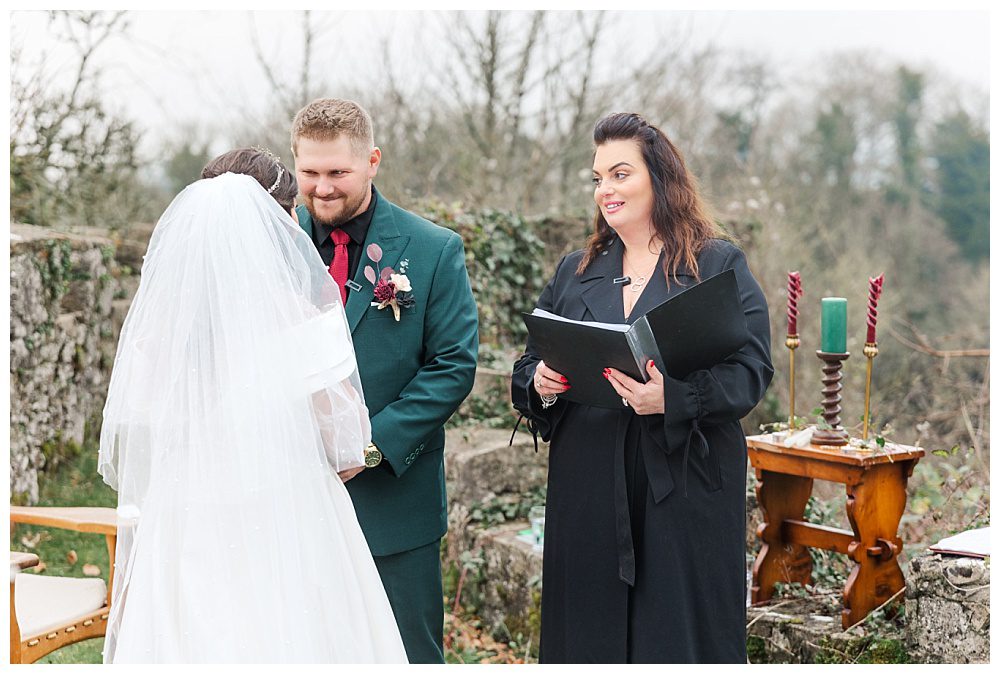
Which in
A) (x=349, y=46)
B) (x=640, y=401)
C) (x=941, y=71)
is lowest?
(x=640, y=401)

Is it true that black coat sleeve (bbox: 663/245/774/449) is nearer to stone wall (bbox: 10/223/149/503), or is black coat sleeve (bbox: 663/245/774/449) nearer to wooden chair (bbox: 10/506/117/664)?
wooden chair (bbox: 10/506/117/664)

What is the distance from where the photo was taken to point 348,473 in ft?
7.75

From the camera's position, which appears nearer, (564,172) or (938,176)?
(564,172)

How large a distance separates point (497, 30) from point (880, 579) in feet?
21.1

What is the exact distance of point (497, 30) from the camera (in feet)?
27.4

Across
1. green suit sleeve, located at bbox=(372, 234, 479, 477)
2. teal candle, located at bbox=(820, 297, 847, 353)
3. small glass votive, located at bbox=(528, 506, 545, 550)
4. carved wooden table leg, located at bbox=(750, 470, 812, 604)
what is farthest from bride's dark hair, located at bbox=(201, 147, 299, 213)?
small glass votive, located at bbox=(528, 506, 545, 550)

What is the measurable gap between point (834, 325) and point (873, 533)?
2.46 feet

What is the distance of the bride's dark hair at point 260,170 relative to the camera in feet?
7.61

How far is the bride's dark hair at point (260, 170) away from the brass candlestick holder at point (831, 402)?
2.00 m

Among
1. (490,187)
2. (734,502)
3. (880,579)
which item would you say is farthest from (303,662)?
(490,187)

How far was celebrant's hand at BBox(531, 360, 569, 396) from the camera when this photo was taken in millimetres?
2570

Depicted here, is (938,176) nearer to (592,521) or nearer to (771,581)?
(771,581)

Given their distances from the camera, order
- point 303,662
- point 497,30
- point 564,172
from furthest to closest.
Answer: point 564,172 → point 497,30 → point 303,662

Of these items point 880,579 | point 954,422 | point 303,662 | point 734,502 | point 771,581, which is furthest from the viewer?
point 954,422
